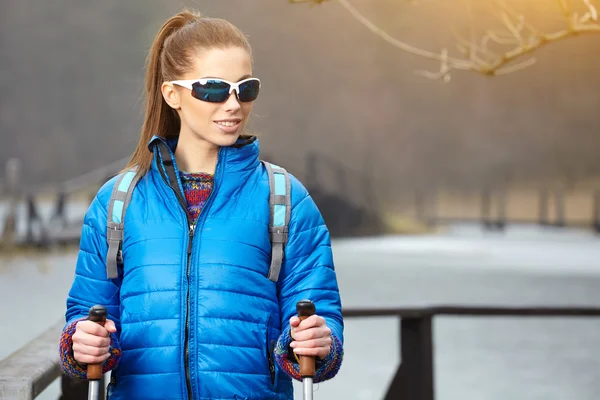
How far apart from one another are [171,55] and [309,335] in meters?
0.34

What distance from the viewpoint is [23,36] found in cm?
943

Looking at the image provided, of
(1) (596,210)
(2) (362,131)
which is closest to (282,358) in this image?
(2) (362,131)

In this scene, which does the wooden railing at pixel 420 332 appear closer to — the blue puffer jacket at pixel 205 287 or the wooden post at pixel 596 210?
the blue puffer jacket at pixel 205 287

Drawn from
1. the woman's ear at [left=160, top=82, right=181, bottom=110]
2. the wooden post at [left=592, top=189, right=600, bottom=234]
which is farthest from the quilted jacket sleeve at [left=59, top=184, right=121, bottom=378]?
the wooden post at [left=592, top=189, right=600, bottom=234]

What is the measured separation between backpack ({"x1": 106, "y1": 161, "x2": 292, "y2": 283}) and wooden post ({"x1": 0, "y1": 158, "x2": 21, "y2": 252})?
7.98 m

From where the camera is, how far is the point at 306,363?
78cm

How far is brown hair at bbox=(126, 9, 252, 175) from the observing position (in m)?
0.88

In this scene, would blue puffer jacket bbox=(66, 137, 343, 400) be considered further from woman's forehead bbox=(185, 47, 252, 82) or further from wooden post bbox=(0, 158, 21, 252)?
wooden post bbox=(0, 158, 21, 252)

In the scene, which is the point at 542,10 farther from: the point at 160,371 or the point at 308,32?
the point at 160,371

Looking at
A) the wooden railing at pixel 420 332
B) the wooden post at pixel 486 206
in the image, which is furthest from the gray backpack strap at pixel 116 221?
the wooden post at pixel 486 206

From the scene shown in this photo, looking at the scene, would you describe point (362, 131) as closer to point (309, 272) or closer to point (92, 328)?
point (309, 272)

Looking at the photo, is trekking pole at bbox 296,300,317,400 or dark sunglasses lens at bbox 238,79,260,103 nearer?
trekking pole at bbox 296,300,317,400

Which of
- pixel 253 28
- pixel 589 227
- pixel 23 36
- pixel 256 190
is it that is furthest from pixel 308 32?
pixel 256 190

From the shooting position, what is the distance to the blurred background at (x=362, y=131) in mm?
8875
